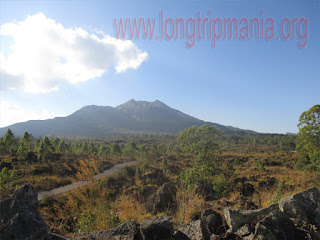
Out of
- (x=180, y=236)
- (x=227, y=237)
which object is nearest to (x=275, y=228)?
(x=227, y=237)

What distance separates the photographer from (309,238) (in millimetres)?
2850

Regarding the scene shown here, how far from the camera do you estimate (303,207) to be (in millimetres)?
3443

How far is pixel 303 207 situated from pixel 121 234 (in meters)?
3.67

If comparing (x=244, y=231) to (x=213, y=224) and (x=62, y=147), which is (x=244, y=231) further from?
(x=62, y=147)

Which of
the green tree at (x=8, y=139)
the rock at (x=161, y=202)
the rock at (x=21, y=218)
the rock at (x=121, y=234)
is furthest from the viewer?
the green tree at (x=8, y=139)

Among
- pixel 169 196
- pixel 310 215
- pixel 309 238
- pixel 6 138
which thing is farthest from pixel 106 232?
pixel 6 138

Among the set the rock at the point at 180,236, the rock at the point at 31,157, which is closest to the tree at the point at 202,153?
the rock at the point at 180,236

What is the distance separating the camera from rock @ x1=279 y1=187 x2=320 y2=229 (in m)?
3.34

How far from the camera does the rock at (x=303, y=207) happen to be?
3.34 m

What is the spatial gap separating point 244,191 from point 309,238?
43.3ft

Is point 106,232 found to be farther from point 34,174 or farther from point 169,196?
point 34,174

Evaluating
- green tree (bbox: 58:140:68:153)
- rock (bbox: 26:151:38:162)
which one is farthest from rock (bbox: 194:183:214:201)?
green tree (bbox: 58:140:68:153)

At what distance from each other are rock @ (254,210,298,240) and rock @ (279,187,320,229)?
1.57 ft

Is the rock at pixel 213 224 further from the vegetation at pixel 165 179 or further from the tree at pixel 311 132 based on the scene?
the tree at pixel 311 132
